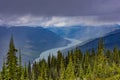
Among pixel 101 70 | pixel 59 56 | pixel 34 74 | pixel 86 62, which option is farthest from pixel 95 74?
pixel 34 74

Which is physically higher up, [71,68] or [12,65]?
[71,68]

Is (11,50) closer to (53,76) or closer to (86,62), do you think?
(86,62)

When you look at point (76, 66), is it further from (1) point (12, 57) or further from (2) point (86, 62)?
(1) point (12, 57)

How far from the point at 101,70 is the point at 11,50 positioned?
91956 millimetres

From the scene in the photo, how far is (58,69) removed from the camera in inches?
7205

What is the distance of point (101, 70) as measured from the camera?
13175 centimetres

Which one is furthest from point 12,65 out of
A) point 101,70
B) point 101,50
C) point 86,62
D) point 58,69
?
point 58,69

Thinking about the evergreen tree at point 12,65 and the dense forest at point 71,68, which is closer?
the evergreen tree at point 12,65

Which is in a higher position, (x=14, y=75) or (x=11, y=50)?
(x=11, y=50)

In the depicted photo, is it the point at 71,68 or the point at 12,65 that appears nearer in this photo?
the point at 12,65

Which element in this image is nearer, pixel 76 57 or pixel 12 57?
pixel 12 57

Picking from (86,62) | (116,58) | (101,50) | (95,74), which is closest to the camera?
(101,50)

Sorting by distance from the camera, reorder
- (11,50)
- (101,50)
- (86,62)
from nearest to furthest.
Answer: (11,50), (101,50), (86,62)

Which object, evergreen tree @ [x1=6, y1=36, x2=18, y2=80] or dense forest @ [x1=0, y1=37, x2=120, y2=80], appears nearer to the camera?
evergreen tree @ [x1=6, y1=36, x2=18, y2=80]
